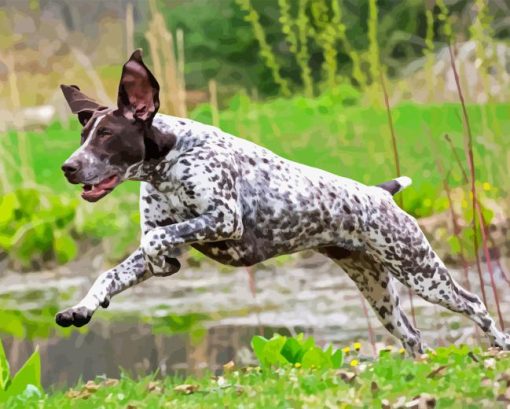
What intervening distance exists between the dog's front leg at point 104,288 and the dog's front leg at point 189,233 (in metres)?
0.21

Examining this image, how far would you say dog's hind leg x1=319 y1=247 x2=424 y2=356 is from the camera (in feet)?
24.0

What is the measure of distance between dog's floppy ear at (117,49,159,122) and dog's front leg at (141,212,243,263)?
0.45 m

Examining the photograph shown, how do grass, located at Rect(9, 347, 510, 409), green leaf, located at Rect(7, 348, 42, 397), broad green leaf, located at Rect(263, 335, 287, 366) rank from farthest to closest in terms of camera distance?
broad green leaf, located at Rect(263, 335, 287, 366)
green leaf, located at Rect(7, 348, 42, 397)
grass, located at Rect(9, 347, 510, 409)

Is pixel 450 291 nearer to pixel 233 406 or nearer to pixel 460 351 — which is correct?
pixel 460 351

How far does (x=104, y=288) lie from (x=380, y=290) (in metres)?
1.59

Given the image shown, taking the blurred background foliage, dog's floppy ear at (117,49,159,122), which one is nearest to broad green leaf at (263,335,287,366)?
dog's floppy ear at (117,49,159,122)

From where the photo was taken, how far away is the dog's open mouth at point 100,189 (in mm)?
6227

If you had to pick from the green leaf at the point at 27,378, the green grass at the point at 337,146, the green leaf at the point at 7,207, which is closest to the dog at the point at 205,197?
the green leaf at the point at 27,378

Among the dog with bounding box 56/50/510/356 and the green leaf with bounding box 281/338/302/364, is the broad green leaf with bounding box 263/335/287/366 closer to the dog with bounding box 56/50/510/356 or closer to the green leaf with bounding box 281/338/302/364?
the green leaf with bounding box 281/338/302/364

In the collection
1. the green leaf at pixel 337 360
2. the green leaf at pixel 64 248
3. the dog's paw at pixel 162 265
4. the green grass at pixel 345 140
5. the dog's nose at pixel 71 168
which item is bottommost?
the green leaf at pixel 64 248

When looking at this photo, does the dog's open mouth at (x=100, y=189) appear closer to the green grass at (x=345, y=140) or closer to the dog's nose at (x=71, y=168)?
the dog's nose at (x=71, y=168)

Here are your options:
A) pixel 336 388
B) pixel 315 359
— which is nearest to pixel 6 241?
pixel 315 359

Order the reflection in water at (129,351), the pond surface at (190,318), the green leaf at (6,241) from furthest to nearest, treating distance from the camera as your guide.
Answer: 1. the green leaf at (6,241)
2. the pond surface at (190,318)
3. the reflection in water at (129,351)

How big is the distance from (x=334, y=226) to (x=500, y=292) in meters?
5.41
